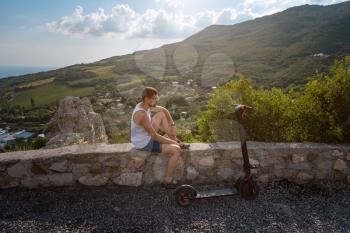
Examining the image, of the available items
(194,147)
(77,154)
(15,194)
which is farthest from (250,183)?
(15,194)

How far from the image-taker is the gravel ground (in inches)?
141

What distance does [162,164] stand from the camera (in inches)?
175

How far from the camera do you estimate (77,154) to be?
4309 mm

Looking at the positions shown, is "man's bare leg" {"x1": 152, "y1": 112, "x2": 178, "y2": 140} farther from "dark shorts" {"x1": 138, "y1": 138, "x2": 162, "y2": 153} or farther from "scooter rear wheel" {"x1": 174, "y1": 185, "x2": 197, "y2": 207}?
"scooter rear wheel" {"x1": 174, "y1": 185, "x2": 197, "y2": 207}

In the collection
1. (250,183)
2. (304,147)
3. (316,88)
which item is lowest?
(250,183)

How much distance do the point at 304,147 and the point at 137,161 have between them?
8.28 feet

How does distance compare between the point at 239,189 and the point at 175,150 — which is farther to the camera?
the point at 175,150

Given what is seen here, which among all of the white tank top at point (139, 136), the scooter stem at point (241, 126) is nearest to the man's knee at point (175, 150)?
the white tank top at point (139, 136)

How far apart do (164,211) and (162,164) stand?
742 mm

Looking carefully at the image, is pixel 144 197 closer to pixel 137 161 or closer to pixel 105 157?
pixel 137 161

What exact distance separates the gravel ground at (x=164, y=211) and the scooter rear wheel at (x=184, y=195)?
8cm

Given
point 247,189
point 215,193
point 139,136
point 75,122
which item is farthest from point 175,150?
point 75,122

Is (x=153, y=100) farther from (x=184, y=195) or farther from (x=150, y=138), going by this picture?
(x=184, y=195)

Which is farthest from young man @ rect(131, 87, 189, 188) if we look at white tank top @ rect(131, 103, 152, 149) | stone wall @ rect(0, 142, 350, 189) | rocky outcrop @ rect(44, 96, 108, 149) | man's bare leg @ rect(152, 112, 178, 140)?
rocky outcrop @ rect(44, 96, 108, 149)
